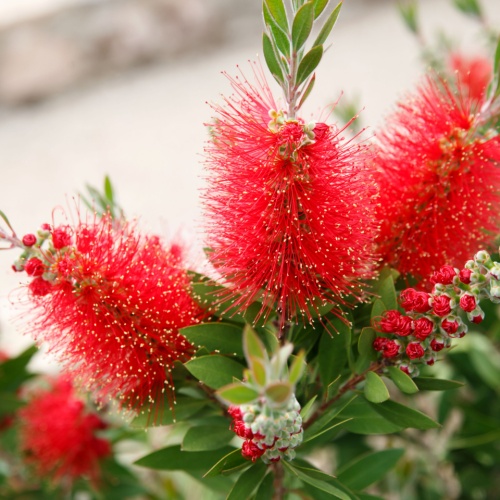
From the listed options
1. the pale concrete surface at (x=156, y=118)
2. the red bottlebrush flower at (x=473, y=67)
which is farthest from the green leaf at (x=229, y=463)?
the pale concrete surface at (x=156, y=118)

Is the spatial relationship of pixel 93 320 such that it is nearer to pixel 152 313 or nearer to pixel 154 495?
pixel 152 313

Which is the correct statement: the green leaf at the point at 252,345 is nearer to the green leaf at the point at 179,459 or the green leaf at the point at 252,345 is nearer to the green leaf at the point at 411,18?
the green leaf at the point at 179,459

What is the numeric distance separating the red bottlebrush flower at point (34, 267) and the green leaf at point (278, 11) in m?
0.31

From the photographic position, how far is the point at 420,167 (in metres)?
0.72

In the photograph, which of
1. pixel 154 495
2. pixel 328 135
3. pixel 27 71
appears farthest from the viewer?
pixel 27 71

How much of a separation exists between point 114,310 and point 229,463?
18 centimetres

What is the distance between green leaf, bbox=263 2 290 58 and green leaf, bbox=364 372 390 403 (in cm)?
30

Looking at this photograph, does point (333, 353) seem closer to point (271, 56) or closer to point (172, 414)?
point (172, 414)

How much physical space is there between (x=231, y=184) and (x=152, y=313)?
15 centimetres

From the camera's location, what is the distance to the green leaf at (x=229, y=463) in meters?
0.65

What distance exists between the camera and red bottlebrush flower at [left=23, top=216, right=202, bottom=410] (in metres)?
0.68

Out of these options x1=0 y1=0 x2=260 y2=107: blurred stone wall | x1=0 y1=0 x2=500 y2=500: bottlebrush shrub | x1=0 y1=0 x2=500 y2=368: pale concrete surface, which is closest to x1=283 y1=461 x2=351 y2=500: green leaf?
x1=0 y1=0 x2=500 y2=500: bottlebrush shrub

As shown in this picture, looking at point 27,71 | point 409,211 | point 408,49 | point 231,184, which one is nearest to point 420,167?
point 409,211

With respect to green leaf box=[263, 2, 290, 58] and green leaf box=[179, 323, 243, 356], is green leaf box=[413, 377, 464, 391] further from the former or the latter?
green leaf box=[263, 2, 290, 58]
